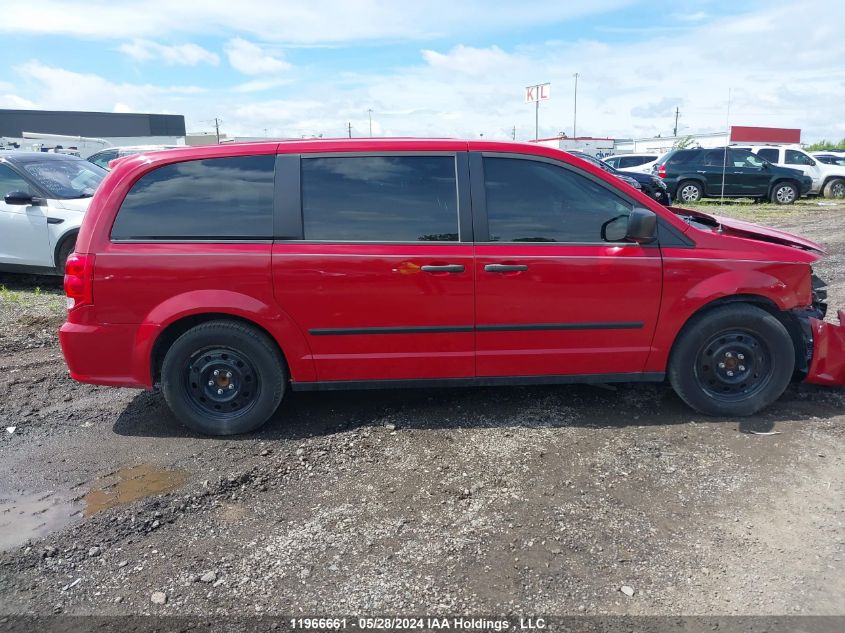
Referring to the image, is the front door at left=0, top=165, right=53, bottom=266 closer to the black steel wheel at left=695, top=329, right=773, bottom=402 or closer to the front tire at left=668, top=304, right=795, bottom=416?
the front tire at left=668, top=304, right=795, bottom=416

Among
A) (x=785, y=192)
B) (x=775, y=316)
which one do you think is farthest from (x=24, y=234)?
(x=785, y=192)

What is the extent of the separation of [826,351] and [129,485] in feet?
14.9

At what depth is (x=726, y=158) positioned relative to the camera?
741 inches

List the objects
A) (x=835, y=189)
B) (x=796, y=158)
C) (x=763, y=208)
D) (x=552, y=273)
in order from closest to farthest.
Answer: (x=552, y=273) → (x=763, y=208) → (x=796, y=158) → (x=835, y=189)

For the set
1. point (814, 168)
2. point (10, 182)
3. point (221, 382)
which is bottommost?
point (221, 382)

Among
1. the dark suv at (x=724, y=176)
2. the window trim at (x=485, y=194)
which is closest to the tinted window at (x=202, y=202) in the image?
the window trim at (x=485, y=194)

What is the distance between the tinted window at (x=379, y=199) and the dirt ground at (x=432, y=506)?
4.26 feet

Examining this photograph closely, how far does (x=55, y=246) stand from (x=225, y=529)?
608cm

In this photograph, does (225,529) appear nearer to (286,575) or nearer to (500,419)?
(286,575)

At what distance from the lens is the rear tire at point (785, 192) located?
62.8ft

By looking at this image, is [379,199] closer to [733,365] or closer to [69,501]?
[69,501]

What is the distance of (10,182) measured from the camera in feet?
26.3

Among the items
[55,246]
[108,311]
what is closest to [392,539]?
[108,311]

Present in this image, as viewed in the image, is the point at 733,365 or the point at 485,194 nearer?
the point at 485,194
